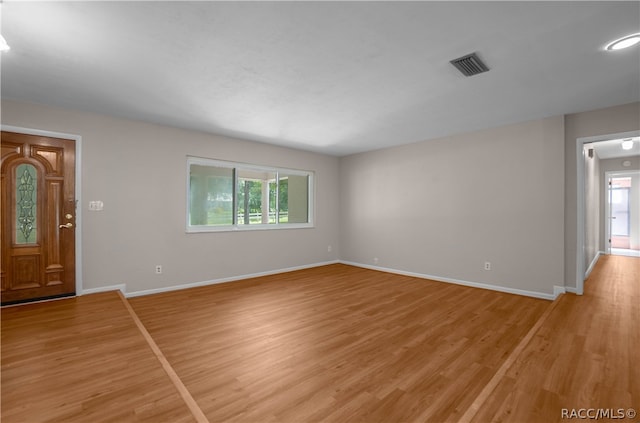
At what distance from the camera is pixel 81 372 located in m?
2.03

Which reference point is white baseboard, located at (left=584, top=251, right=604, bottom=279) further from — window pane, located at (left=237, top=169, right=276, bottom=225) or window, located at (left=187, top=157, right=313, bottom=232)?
window pane, located at (left=237, top=169, right=276, bottom=225)

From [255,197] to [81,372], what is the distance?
12.8ft

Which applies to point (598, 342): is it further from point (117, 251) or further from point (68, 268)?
point (68, 268)

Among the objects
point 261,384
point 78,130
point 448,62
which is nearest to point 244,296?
point 261,384

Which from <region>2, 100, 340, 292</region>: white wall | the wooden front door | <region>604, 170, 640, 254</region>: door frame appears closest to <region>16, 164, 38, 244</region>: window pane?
the wooden front door

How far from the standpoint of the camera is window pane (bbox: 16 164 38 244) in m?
3.41

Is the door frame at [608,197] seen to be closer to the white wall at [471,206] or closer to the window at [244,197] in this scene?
the white wall at [471,206]

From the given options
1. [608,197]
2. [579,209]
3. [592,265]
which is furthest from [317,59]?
[608,197]

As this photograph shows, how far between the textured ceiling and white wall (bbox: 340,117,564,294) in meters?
0.70

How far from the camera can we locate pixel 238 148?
5242 mm

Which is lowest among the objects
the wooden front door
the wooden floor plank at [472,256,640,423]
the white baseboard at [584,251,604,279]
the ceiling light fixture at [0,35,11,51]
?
the wooden floor plank at [472,256,640,423]

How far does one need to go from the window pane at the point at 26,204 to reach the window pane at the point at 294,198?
3.74 meters

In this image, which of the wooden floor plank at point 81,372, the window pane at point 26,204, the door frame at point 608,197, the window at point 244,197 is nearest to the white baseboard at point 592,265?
the door frame at point 608,197

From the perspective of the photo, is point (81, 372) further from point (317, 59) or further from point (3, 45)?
point (317, 59)
